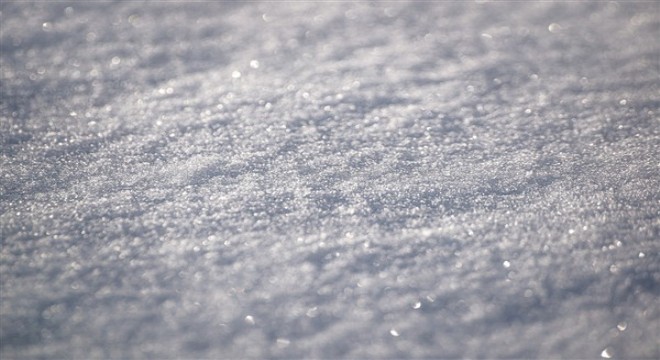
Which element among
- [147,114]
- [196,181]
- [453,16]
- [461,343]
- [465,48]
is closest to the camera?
[461,343]

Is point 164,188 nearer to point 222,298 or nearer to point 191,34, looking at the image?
point 222,298

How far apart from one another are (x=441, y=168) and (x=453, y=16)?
559mm

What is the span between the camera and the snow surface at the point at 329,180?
2.74 ft

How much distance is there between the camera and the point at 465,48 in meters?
1.39

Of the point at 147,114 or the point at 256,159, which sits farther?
the point at 147,114

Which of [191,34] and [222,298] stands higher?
[191,34]

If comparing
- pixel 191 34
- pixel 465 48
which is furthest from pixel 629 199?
pixel 191 34

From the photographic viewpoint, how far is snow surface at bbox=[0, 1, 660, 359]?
0.83 metres

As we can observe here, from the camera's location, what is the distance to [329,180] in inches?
41.3

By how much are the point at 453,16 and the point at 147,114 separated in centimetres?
72

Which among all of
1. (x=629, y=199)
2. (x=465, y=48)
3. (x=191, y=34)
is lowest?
(x=629, y=199)

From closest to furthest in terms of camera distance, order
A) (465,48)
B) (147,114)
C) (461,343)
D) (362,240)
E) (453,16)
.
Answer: (461,343) → (362,240) → (147,114) → (465,48) → (453,16)

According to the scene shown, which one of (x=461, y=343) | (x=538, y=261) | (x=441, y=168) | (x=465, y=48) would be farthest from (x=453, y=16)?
(x=461, y=343)

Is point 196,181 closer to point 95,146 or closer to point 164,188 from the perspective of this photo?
point 164,188
